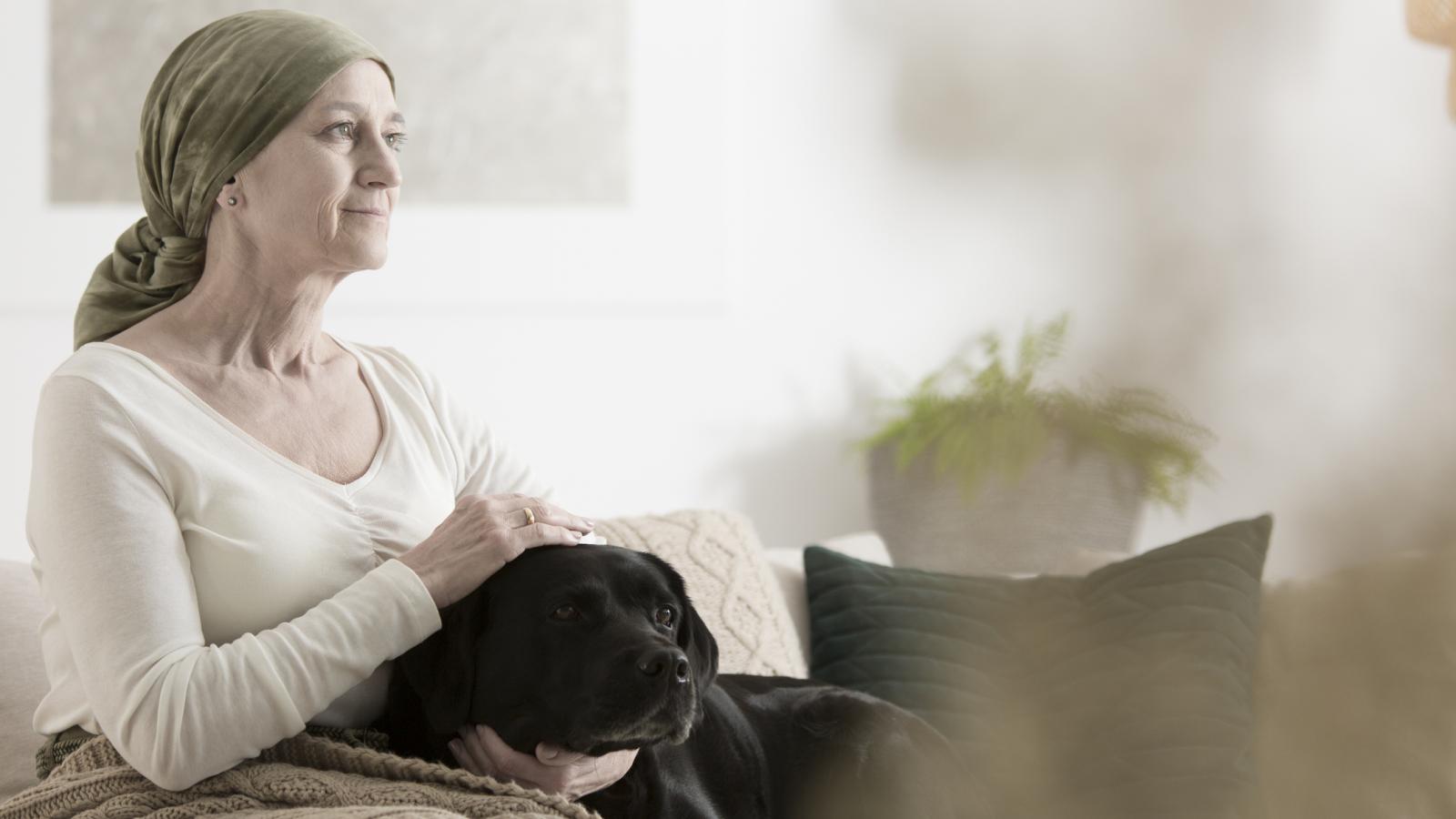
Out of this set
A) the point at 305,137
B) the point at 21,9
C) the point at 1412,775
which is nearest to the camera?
the point at 1412,775

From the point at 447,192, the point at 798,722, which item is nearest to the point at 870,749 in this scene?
the point at 798,722

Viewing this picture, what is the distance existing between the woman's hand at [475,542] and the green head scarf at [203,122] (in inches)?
17.2

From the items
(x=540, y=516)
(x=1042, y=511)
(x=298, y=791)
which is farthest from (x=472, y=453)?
(x=1042, y=511)

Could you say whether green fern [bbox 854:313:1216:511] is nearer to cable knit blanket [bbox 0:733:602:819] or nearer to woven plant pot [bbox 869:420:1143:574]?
woven plant pot [bbox 869:420:1143:574]

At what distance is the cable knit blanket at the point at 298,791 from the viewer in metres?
1.04

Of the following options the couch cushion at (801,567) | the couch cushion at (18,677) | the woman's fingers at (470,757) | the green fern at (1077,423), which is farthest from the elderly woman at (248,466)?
the green fern at (1077,423)

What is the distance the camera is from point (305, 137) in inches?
51.3

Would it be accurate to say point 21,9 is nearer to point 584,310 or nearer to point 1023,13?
point 584,310

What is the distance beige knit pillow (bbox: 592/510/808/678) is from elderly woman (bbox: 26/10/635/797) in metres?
0.43

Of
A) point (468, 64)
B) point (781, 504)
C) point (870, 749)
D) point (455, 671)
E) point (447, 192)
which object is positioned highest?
point (468, 64)

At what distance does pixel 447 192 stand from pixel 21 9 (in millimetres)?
1001

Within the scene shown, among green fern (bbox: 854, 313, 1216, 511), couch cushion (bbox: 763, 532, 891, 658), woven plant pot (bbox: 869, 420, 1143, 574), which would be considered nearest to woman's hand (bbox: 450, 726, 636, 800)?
couch cushion (bbox: 763, 532, 891, 658)

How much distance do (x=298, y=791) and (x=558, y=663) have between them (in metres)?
0.26

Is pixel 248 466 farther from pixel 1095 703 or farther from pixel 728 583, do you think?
pixel 1095 703
